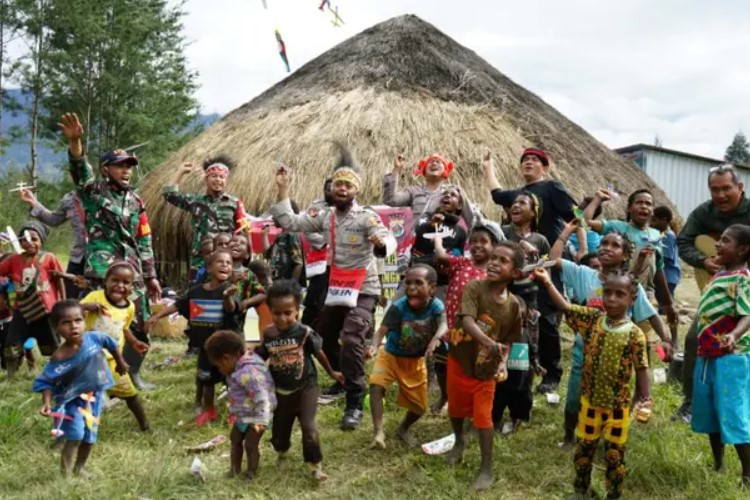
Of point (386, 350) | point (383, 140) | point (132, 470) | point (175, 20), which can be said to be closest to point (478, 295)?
point (386, 350)

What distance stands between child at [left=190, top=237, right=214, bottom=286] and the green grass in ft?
4.28

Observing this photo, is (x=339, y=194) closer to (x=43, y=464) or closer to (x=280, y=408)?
(x=280, y=408)

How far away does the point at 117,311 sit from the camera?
447 centimetres

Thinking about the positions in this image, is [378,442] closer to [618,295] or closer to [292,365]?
[292,365]

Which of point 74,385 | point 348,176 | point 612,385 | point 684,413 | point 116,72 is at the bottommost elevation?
Answer: point 684,413

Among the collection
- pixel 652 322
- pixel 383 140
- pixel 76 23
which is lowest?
pixel 652 322

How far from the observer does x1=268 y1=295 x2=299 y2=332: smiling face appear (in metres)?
3.62

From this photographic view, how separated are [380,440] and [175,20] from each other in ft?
87.6

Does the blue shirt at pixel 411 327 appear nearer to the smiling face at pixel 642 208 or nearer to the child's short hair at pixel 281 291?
the child's short hair at pixel 281 291

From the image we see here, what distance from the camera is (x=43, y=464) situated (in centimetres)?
371

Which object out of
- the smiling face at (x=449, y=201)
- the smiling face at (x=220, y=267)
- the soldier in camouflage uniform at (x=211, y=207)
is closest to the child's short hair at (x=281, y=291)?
the smiling face at (x=220, y=267)

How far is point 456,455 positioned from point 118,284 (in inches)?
95.3

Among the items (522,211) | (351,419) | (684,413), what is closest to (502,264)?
(522,211)

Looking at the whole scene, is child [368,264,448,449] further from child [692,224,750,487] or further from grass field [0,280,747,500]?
child [692,224,750,487]
